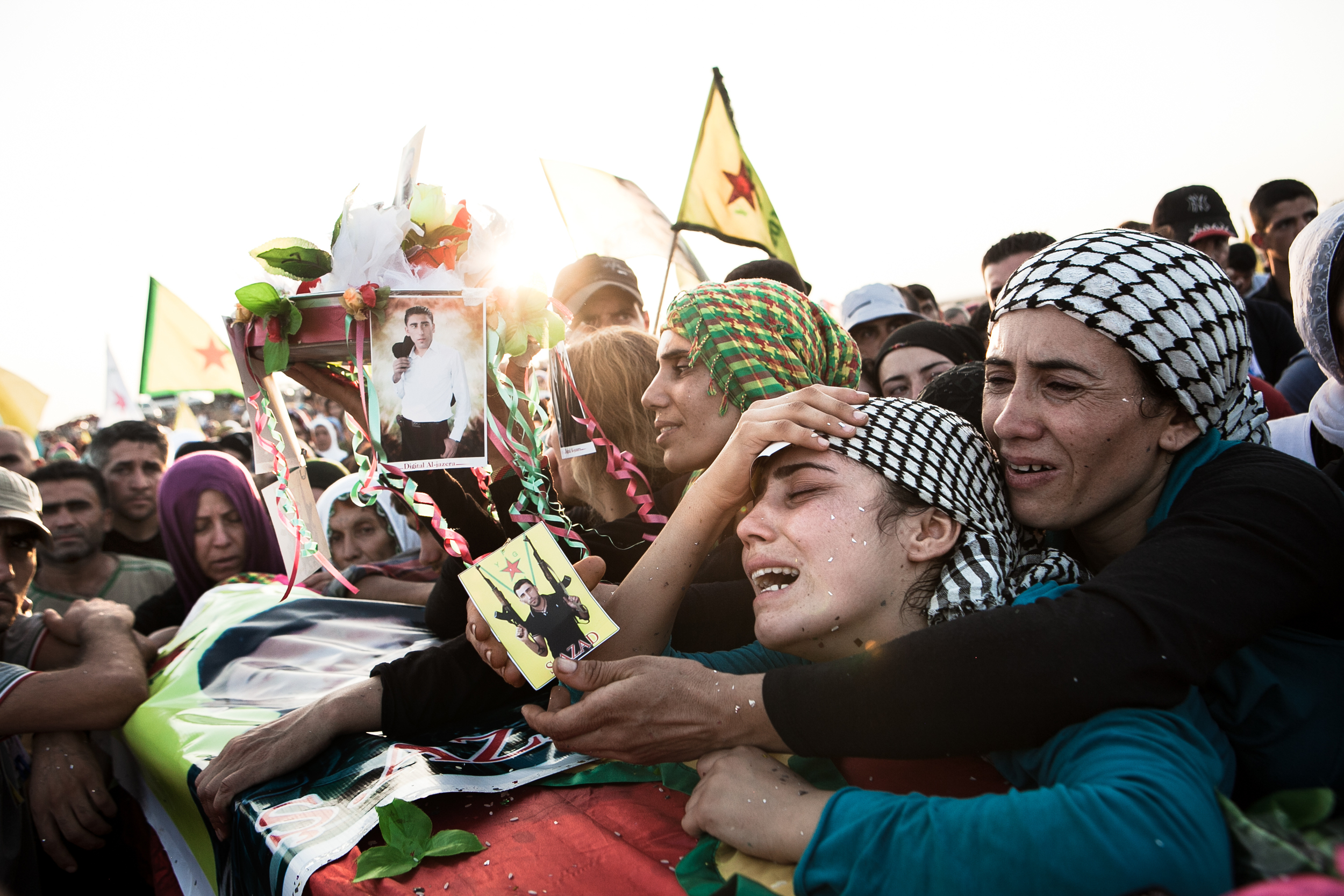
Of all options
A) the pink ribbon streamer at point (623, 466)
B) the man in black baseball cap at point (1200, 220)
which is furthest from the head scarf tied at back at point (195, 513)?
the man in black baseball cap at point (1200, 220)

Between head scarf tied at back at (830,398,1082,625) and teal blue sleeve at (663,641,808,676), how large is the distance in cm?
49

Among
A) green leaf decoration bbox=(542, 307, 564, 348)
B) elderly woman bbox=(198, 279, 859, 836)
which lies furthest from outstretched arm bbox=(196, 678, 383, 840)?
green leaf decoration bbox=(542, 307, 564, 348)

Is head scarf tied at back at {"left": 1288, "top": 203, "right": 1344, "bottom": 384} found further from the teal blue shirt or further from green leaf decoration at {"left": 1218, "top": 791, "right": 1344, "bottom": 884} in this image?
green leaf decoration at {"left": 1218, "top": 791, "right": 1344, "bottom": 884}

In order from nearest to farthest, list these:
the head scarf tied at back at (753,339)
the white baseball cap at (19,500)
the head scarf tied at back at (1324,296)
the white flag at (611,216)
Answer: the head scarf tied at back at (1324,296), the head scarf tied at back at (753,339), the white baseball cap at (19,500), the white flag at (611,216)

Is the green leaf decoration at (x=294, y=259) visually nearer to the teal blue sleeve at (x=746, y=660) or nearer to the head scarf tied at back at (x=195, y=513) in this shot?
the teal blue sleeve at (x=746, y=660)

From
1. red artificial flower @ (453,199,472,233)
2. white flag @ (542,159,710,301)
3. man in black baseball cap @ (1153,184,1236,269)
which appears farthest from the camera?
white flag @ (542,159,710,301)

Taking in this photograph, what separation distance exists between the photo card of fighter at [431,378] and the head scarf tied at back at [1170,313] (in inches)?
51.8

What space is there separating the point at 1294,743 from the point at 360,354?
6.86ft

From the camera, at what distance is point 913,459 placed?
1.67 meters

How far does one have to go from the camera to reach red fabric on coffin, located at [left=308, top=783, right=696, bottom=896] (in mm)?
1472

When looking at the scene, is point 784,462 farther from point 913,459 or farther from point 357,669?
point 357,669

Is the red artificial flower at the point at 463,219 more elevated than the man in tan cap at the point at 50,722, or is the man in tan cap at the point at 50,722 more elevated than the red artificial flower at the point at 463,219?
the red artificial flower at the point at 463,219

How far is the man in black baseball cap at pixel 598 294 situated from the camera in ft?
15.3

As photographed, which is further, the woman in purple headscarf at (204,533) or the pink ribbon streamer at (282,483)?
the woman in purple headscarf at (204,533)
